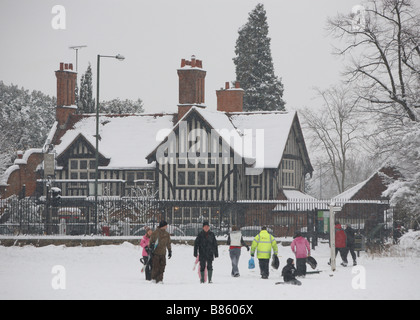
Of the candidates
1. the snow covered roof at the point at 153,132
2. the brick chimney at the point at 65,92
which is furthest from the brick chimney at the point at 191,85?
the brick chimney at the point at 65,92

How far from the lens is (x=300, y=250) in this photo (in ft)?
72.8

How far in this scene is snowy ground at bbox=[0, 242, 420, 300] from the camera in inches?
699

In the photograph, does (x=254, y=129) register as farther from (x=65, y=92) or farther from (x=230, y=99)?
(x=65, y=92)

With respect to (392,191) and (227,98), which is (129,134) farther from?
(392,191)

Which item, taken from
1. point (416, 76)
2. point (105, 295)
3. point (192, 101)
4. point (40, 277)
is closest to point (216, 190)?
point (192, 101)

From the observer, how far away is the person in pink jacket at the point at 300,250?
22.2 metres

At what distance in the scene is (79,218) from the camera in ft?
135

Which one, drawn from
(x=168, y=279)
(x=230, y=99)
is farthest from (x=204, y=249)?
(x=230, y=99)

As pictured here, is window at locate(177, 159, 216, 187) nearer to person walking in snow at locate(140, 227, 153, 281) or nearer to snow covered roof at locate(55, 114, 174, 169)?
snow covered roof at locate(55, 114, 174, 169)

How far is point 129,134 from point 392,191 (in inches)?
983

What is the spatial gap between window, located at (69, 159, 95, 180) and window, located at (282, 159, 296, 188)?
11.3 meters
